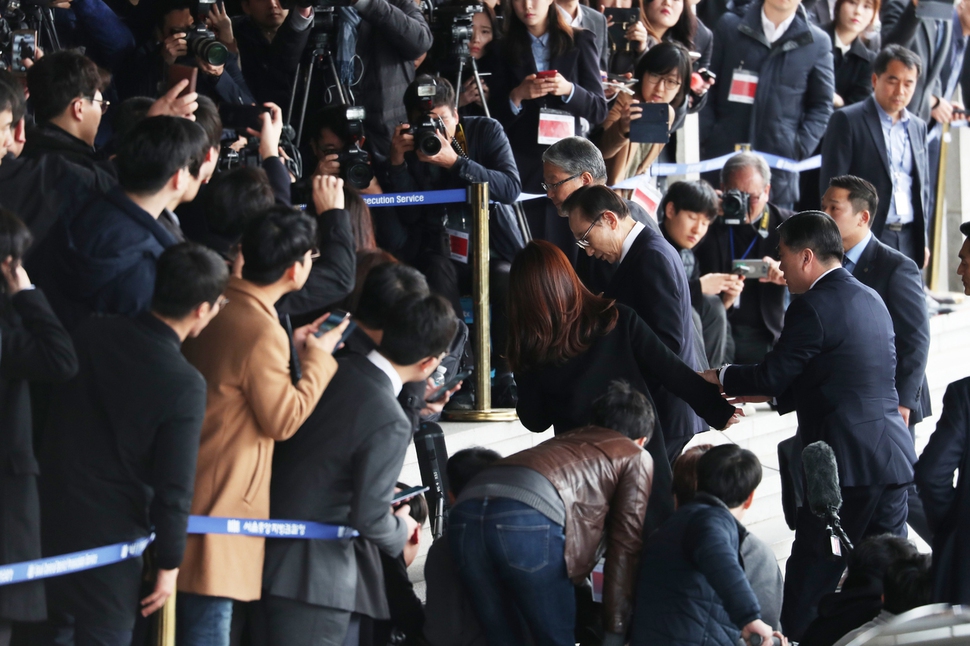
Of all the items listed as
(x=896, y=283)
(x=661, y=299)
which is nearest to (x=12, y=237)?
(x=661, y=299)

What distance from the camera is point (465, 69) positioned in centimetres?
620

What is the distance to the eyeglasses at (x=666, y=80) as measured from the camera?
20.8ft

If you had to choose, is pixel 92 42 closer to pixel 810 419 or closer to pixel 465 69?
pixel 465 69

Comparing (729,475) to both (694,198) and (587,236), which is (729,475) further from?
(694,198)

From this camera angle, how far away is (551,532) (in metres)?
3.28

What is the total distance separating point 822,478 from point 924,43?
5.87m

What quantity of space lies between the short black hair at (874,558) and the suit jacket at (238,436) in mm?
1626

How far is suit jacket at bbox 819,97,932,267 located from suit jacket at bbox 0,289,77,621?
468cm

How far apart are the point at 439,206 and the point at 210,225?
2051 millimetres

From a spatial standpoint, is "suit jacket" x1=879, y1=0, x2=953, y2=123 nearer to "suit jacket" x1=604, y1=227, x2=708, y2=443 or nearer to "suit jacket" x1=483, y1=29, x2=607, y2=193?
"suit jacket" x1=483, y1=29, x2=607, y2=193

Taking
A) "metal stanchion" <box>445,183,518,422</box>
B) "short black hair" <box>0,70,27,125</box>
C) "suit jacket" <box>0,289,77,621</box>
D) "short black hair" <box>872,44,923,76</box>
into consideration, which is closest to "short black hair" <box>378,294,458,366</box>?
"suit jacket" <box>0,289,77,621</box>

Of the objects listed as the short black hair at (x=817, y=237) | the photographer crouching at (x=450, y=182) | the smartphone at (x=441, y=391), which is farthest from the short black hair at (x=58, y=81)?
the short black hair at (x=817, y=237)

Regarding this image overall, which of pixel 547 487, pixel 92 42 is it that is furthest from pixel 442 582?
pixel 92 42

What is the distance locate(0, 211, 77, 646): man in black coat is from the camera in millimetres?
3000
